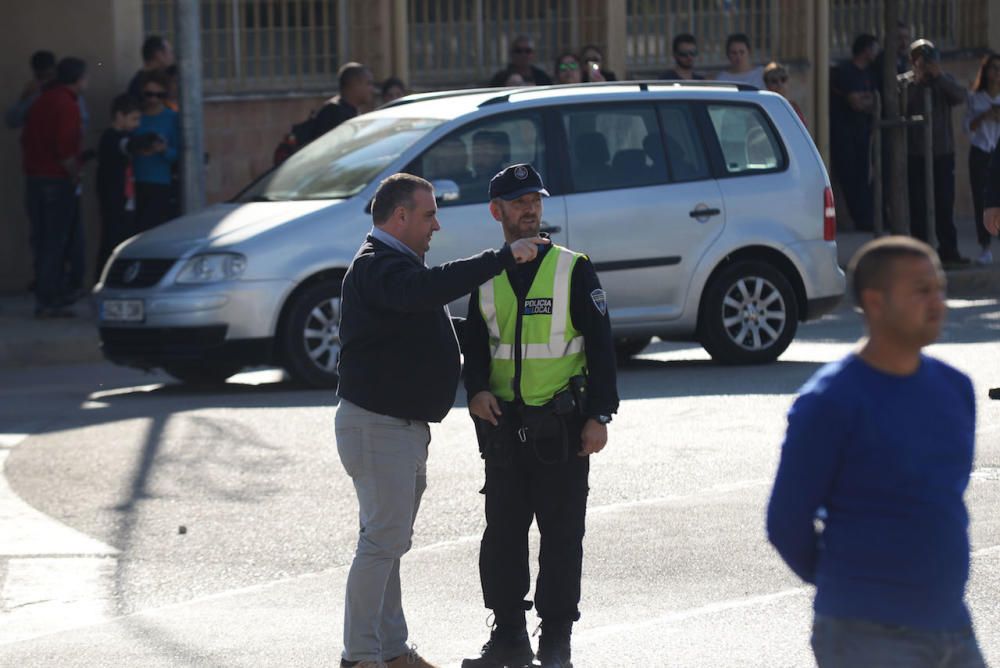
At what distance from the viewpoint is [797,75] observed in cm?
2217

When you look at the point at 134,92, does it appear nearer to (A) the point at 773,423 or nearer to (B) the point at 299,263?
(B) the point at 299,263

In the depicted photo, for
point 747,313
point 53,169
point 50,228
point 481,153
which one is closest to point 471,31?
point 53,169

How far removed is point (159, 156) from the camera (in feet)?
51.4

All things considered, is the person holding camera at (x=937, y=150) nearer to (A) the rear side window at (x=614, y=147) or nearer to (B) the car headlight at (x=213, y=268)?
(A) the rear side window at (x=614, y=147)

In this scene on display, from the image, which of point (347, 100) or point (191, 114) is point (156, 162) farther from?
point (347, 100)

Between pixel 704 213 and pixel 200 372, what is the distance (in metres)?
3.46

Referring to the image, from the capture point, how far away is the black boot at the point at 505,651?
5.88 metres

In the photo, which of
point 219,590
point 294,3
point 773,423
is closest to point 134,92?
point 294,3

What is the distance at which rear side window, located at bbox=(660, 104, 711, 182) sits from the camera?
12.5 meters

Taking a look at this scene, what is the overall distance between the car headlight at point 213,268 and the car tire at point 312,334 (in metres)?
0.42

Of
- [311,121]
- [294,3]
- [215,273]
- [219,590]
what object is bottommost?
[219,590]

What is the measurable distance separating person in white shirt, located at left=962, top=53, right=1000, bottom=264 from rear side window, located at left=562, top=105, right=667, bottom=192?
5.65 metres

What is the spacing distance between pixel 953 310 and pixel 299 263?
20.4 ft

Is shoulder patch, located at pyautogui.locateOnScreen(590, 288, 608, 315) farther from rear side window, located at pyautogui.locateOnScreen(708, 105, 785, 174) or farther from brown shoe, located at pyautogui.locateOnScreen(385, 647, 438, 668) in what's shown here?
rear side window, located at pyautogui.locateOnScreen(708, 105, 785, 174)
